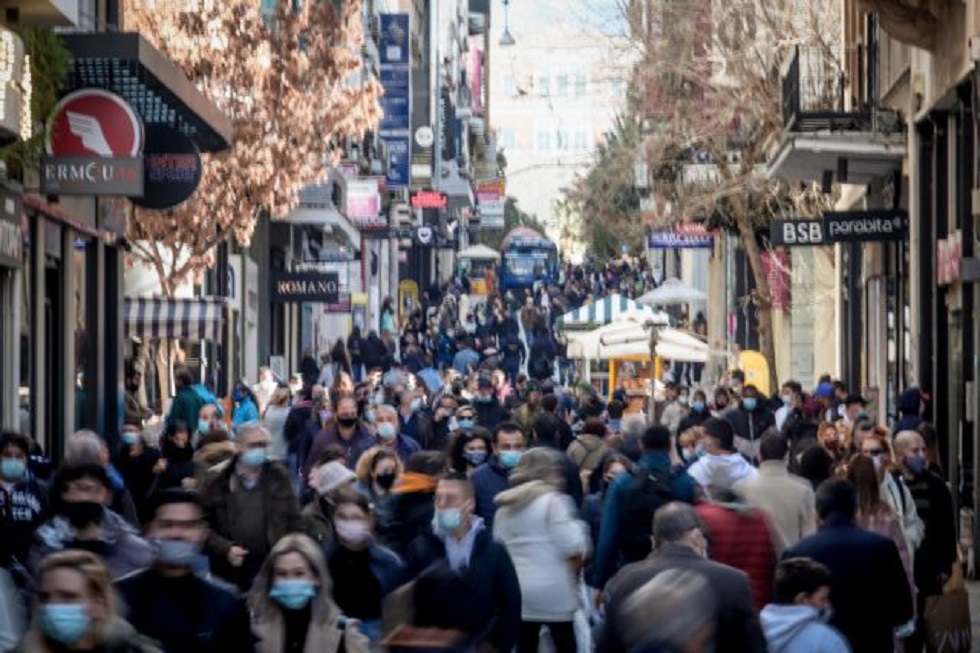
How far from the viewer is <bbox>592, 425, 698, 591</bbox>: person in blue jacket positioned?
14148mm

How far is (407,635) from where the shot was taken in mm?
8344

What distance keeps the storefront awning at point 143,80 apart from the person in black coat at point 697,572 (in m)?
12.0

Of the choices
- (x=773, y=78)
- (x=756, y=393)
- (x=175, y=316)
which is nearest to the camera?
(x=756, y=393)

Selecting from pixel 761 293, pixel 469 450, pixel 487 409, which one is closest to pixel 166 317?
pixel 487 409

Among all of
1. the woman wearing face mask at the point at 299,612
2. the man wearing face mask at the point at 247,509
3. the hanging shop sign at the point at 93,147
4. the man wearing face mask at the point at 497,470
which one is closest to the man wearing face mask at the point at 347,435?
the hanging shop sign at the point at 93,147

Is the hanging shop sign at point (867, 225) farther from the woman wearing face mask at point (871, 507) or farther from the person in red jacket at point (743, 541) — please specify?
the person in red jacket at point (743, 541)

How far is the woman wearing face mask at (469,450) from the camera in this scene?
17.2 m

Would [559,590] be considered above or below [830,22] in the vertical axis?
below

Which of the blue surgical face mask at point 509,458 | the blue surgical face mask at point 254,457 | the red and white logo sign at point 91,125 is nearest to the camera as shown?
the blue surgical face mask at point 254,457

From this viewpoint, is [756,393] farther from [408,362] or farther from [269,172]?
[408,362]

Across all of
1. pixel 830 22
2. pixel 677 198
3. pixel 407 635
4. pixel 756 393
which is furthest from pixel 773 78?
pixel 407 635

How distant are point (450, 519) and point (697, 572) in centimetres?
327

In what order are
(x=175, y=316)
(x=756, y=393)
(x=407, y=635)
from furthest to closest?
(x=175, y=316), (x=756, y=393), (x=407, y=635)

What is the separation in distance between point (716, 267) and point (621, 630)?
61.3m
